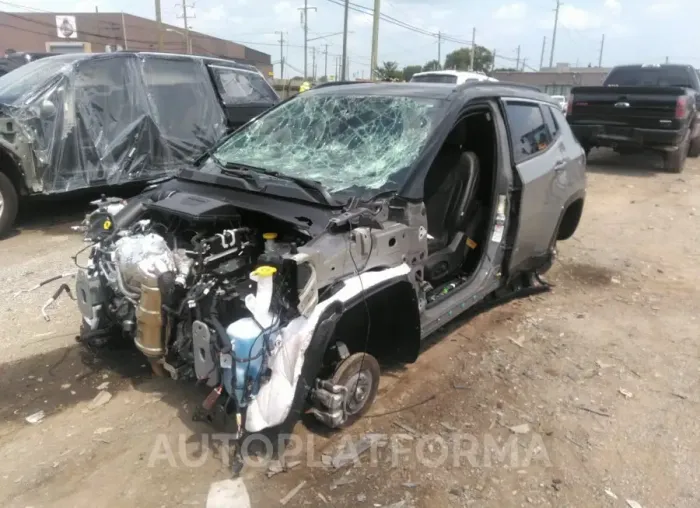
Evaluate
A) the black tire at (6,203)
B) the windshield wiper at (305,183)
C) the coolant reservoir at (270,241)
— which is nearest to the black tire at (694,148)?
the windshield wiper at (305,183)

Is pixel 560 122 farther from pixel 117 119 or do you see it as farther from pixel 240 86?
pixel 117 119

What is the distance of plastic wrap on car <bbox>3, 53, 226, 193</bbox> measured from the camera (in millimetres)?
6398

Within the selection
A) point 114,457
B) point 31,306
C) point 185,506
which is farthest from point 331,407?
point 31,306

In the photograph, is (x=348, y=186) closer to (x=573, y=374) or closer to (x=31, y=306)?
(x=573, y=374)

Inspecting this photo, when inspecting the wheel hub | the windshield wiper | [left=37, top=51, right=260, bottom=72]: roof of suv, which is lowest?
the wheel hub

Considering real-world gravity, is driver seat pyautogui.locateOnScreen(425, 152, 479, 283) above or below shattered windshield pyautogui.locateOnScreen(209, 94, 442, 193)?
below

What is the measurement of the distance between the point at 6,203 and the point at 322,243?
199 inches

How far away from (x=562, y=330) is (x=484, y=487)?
2.06 m

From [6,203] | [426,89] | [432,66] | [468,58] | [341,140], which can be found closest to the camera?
[341,140]

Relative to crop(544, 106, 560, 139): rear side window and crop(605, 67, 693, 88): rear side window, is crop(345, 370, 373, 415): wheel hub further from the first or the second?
crop(605, 67, 693, 88): rear side window

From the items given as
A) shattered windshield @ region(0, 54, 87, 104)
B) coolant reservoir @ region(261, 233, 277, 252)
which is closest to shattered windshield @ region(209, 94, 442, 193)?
coolant reservoir @ region(261, 233, 277, 252)

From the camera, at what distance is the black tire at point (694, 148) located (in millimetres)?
13266

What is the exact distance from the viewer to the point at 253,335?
246 cm

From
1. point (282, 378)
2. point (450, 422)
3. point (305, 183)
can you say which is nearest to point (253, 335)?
point (282, 378)
